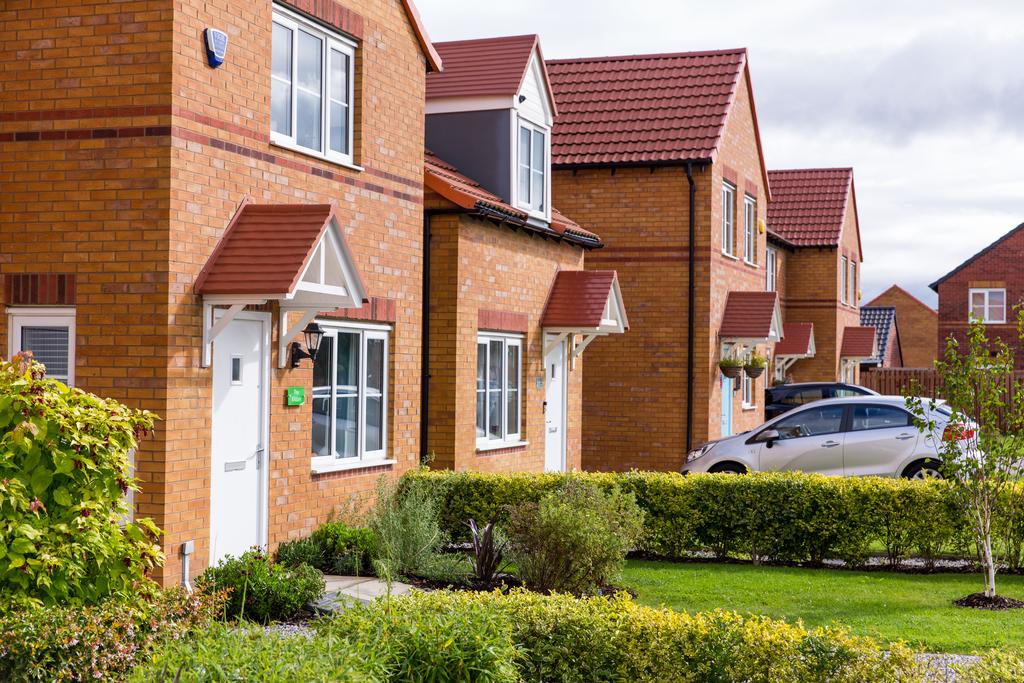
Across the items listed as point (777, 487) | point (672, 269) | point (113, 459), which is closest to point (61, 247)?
point (113, 459)

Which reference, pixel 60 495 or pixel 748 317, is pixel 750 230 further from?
pixel 60 495

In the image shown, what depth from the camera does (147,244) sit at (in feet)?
30.8

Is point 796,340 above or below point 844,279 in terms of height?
below

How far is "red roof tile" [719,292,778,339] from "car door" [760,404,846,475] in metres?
3.64

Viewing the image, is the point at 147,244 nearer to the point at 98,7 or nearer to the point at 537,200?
the point at 98,7

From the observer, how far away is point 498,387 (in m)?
16.2

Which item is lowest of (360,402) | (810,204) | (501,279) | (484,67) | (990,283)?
(360,402)

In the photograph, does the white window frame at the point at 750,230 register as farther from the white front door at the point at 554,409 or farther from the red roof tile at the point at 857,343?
the red roof tile at the point at 857,343

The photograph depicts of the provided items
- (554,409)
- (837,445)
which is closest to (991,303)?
(837,445)

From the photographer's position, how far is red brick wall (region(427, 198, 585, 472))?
48.1 feet

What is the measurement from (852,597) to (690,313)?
10.3 m

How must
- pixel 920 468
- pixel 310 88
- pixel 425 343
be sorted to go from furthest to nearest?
pixel 920 468, pixel 425 343, pixel 310 88

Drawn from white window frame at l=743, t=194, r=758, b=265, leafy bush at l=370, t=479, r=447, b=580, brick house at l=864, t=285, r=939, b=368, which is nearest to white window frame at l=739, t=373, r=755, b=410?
white window frame at l=743, t=194, r=758, b=265

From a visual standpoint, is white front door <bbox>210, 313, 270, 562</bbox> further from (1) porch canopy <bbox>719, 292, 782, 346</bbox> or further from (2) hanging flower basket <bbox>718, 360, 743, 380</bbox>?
(1) porch canopy <bbox>719, 292, 782, 346</bbox>
